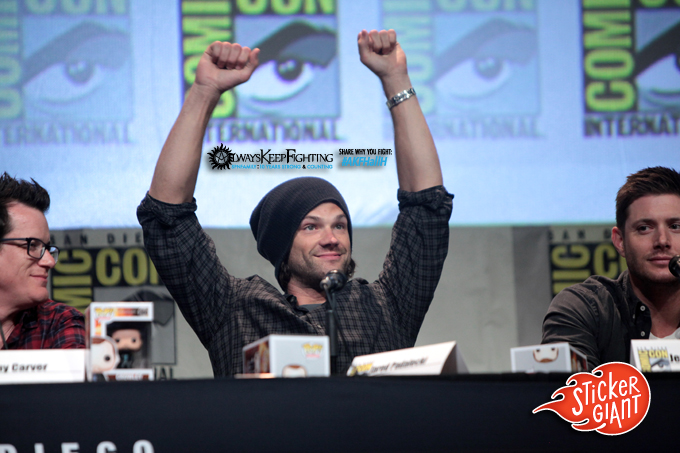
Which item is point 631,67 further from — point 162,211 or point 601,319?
point 162,211

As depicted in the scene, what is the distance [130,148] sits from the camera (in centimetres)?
287

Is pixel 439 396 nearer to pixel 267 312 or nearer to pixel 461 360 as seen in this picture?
pixel 461 360

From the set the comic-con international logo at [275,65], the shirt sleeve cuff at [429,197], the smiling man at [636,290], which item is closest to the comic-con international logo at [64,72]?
the comic-con international logo at [275,65]

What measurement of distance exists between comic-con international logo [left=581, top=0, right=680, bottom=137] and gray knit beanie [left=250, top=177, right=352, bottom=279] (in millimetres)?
1426

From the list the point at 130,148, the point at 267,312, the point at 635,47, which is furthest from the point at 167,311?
the point at 635,47

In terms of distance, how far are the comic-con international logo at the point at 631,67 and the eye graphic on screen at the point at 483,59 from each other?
0.98 ft

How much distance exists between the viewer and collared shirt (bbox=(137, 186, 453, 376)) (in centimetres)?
188

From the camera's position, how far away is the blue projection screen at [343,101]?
9.41 ft

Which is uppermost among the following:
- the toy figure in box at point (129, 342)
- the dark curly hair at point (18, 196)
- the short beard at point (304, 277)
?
the dark curly hair at point (18, 196)

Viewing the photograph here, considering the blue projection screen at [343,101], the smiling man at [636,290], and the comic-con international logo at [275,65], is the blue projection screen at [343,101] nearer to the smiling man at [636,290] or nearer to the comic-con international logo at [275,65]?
the comic-con international logo at [275,65]

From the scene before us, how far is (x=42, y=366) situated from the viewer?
3.99 feet

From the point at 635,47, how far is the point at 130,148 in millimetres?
2252

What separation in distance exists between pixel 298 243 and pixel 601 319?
0.93 meters

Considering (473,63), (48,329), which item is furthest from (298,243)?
(473,63)
